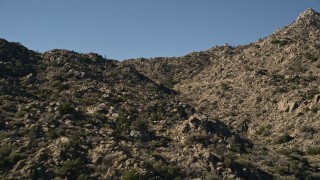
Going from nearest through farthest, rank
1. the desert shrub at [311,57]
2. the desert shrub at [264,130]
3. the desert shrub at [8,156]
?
the desert shrub at [8,156], the desert shrub at [264,130], the desert shrub at [311,57]

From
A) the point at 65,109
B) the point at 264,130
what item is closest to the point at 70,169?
the point at 65,109

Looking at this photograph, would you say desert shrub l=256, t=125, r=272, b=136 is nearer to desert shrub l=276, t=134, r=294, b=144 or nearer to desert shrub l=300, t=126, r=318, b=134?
desert shrub l=276, t=134, r=294, b=144

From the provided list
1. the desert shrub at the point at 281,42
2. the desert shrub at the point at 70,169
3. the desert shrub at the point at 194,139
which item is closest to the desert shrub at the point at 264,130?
the desert shrub at the point at 194,139

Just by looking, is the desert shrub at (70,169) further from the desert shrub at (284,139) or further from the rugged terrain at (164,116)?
the desert shrub at (284,139)

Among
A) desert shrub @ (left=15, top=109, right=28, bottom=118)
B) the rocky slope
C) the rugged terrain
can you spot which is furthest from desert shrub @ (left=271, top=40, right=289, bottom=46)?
desert shrub @ (left=15, top=109, right=28, bottom=118)

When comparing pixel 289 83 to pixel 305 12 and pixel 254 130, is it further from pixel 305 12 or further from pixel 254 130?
pixel 305 12

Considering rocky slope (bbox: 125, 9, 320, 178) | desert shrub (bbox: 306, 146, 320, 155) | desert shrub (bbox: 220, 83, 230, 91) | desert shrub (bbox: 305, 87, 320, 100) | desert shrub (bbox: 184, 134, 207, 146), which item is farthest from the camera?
desert shrub (bbox: 220, 83, 230, 91)

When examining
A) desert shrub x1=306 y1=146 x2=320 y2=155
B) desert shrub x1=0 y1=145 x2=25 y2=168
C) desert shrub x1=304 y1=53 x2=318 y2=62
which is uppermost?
desert shrub x1=304 y1=53 x2=318 y2=62

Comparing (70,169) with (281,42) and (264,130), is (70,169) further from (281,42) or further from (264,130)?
(281,42)

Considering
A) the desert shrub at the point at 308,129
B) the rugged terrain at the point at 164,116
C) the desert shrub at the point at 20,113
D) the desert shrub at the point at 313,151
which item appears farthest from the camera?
the desert shrub at the point at 308,129
